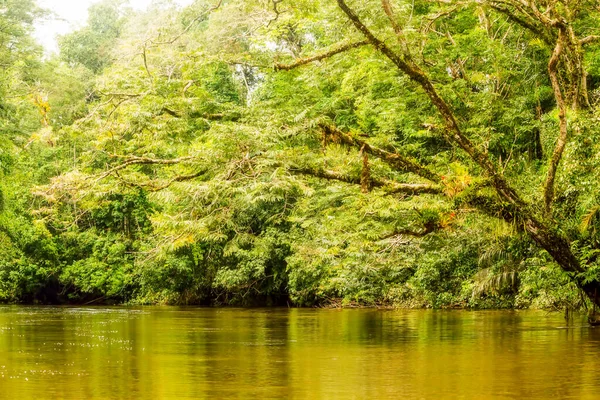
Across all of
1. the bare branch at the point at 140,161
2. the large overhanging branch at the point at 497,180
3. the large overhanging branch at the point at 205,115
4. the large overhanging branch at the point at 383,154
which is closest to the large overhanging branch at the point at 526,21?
the large overhanging branch at the point at 497,180

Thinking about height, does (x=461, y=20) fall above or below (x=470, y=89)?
above

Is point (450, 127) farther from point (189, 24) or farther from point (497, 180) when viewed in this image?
point (189, 24)

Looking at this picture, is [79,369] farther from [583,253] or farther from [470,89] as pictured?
[470,89]

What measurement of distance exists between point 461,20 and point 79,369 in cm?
2113

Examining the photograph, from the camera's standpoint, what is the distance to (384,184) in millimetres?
17109

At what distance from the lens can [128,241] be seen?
1815 inches

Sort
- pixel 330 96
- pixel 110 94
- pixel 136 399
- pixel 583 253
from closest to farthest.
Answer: pixel 136 399 → pixel 583 253 → pixel 110 94 → pixel 330 96

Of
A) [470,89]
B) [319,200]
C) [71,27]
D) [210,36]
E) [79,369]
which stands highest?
[71,27]

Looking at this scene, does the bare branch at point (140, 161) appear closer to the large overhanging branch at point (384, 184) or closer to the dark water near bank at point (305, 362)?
the large overhanging branch at point (384, 184)

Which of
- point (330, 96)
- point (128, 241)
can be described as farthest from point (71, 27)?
point (330, 96)

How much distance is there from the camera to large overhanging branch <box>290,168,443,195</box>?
16.7 metres

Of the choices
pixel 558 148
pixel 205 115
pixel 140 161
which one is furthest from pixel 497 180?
pixel 205 115

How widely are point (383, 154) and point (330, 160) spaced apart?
170 cm

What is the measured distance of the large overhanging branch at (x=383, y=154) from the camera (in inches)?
663
